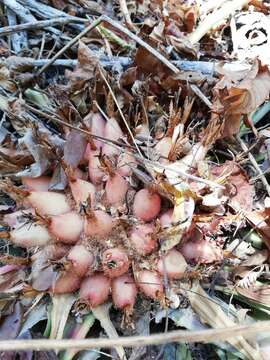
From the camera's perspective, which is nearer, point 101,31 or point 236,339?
point 236,339

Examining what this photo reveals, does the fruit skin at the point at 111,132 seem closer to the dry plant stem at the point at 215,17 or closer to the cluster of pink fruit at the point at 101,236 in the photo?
the cluster of pink fruit at the point at 101,236

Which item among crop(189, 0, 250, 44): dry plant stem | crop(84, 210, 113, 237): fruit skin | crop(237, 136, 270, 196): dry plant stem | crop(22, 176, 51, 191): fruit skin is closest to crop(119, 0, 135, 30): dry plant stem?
crop(189, 0, 250, 44): dry plant stem

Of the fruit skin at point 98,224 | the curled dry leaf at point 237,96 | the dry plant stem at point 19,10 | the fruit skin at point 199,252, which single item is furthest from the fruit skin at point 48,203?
the dry plant stem at point 19,10

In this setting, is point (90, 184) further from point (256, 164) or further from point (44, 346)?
point (44, 346)

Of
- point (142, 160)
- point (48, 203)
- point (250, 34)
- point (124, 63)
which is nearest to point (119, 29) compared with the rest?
point (124, 63)

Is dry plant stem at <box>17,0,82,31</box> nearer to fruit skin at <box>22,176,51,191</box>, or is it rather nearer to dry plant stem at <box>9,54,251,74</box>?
dry plant stem at <box>9,54,251,74</box>

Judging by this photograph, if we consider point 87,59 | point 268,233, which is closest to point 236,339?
point 268,233

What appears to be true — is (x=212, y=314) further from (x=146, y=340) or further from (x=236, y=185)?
(x=146, y=340)

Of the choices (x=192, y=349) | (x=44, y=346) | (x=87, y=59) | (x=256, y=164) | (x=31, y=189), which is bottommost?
(x=192, y=349)
